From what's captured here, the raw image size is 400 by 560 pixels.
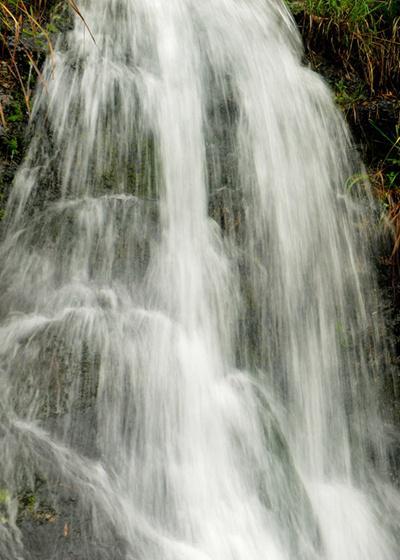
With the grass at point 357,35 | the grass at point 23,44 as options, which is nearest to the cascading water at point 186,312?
the grass at point 23,44

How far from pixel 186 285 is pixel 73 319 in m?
0.78

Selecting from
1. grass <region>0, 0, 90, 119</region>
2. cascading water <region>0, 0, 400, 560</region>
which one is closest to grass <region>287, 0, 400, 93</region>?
cascading water <region>0, 0, 400, 560</region>

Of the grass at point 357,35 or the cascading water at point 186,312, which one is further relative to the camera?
the grass at point 357,35

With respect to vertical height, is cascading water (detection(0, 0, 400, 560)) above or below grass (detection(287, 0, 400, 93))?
below

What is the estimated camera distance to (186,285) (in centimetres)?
343

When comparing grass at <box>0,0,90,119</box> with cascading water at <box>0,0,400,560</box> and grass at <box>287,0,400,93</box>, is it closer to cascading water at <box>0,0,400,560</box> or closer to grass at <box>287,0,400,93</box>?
cascading water at <box>0,0,400,560</box>

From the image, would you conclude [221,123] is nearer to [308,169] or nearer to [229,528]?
A: [308,169]

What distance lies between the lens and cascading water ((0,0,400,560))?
252 cm

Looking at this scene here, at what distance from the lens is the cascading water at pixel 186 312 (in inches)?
99.2

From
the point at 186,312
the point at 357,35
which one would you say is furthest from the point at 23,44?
the point at 357,35

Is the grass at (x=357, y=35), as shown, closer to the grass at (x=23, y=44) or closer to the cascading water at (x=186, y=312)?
the cascading water at (x=186, y=312)

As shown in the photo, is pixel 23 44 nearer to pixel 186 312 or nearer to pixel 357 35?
pixel 186 312

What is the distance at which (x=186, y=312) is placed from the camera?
3.32 metres

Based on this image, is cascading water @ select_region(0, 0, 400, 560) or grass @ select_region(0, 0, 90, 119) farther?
grass @ select_region(0, 0, 90, 119)
